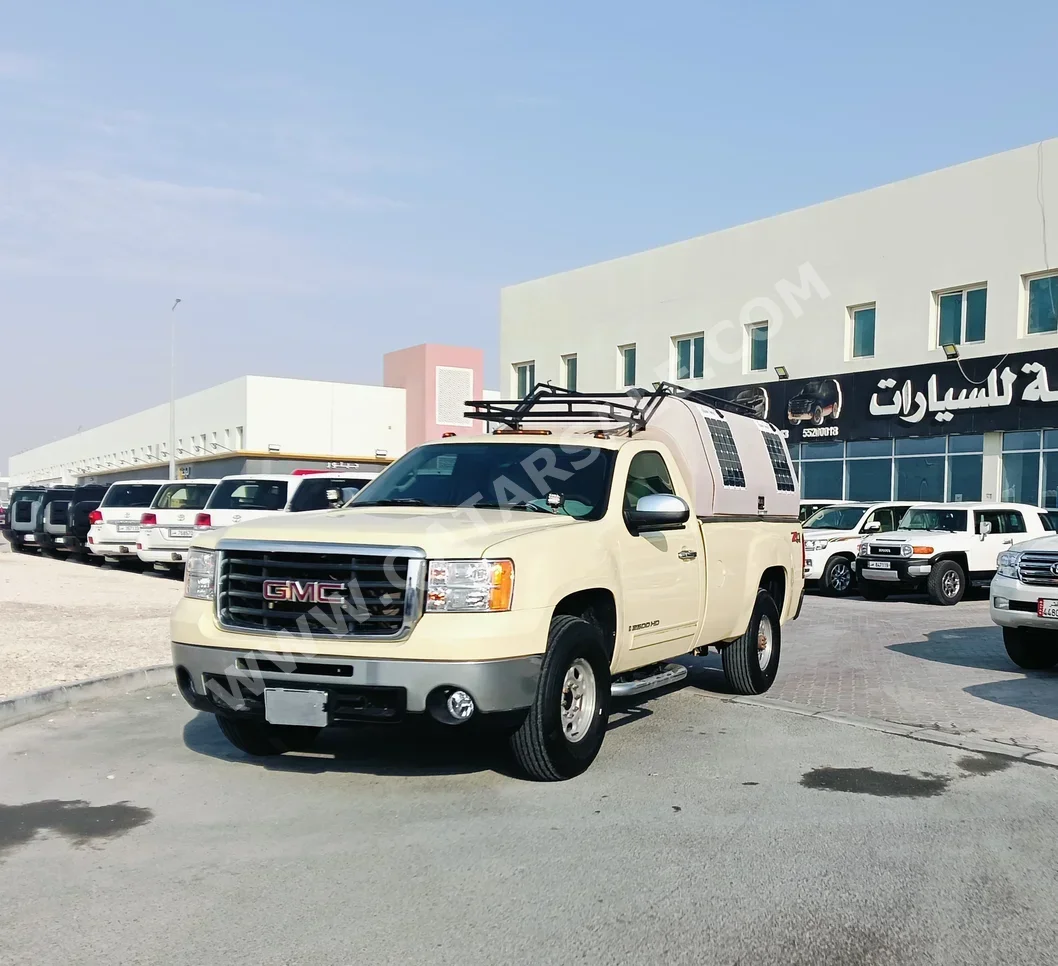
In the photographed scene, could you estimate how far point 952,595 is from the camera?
1842cm

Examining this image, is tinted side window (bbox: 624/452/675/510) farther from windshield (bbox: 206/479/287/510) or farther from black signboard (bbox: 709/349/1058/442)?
black signboard (bbox: 709/349/1058/442)

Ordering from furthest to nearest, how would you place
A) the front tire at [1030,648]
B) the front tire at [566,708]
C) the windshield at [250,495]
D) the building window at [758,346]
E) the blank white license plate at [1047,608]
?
the building window at [758,346] → the windshield at [250,495] → the front tire at [1030,648] → the blank white license plate at [1047,608] → the front tire at [566,708]

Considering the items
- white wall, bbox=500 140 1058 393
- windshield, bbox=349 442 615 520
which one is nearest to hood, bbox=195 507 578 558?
windshield, bbox=349 442 615 520

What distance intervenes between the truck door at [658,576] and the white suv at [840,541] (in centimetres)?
1269

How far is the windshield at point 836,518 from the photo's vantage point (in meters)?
21.0

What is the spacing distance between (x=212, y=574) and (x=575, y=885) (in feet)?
9.45

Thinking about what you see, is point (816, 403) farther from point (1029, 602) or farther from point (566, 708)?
point (566, 708)

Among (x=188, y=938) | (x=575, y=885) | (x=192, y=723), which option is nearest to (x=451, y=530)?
(x=575, y=885)

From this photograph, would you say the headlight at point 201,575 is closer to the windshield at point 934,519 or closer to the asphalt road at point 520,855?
the asphalt road at point 520,855

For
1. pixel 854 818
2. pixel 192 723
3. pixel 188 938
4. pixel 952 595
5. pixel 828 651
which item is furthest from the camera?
pixel 952 595

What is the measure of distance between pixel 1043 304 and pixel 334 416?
133 ft

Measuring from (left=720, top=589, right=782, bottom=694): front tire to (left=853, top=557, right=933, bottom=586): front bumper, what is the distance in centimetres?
977

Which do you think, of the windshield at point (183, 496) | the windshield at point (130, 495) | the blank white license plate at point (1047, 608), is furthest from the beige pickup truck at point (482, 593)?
the windshield at point (130, 495)

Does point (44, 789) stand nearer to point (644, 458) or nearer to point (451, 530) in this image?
point (451, 530)
